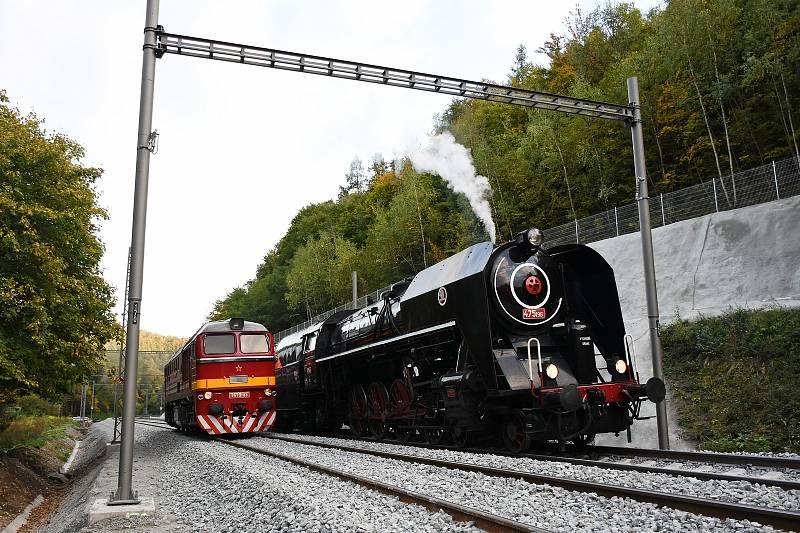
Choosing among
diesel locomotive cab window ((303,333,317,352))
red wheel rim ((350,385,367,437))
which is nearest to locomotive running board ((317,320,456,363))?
red wheel rim ((350,385,367,437))

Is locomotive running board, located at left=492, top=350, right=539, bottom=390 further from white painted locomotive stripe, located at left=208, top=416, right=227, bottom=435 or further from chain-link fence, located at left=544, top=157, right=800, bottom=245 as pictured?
chain-link fence, located at left=544, top=157, right=800, bottom=245

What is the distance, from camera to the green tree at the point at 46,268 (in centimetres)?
1217

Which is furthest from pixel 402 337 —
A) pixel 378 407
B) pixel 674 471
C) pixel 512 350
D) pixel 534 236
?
pixel 674 471

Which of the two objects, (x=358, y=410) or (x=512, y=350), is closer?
(x=512, y=350)

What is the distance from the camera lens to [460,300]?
29.8ft

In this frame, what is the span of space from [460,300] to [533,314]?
1.11 m

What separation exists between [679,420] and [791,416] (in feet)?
6.76

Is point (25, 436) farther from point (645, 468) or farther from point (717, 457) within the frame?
point (717, 457)

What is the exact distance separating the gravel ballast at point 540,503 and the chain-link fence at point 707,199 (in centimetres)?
1165

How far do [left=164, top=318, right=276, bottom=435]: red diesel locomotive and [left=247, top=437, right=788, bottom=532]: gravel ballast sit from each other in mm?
7243

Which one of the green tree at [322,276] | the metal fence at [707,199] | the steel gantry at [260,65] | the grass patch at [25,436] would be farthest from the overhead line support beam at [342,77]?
the green tree at [322,276]

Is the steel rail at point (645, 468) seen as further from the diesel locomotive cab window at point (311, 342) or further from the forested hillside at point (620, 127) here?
the forested hillside at point (620, 127)

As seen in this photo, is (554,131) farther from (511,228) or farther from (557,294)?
(557,294)

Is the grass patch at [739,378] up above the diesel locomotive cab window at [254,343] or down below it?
below
